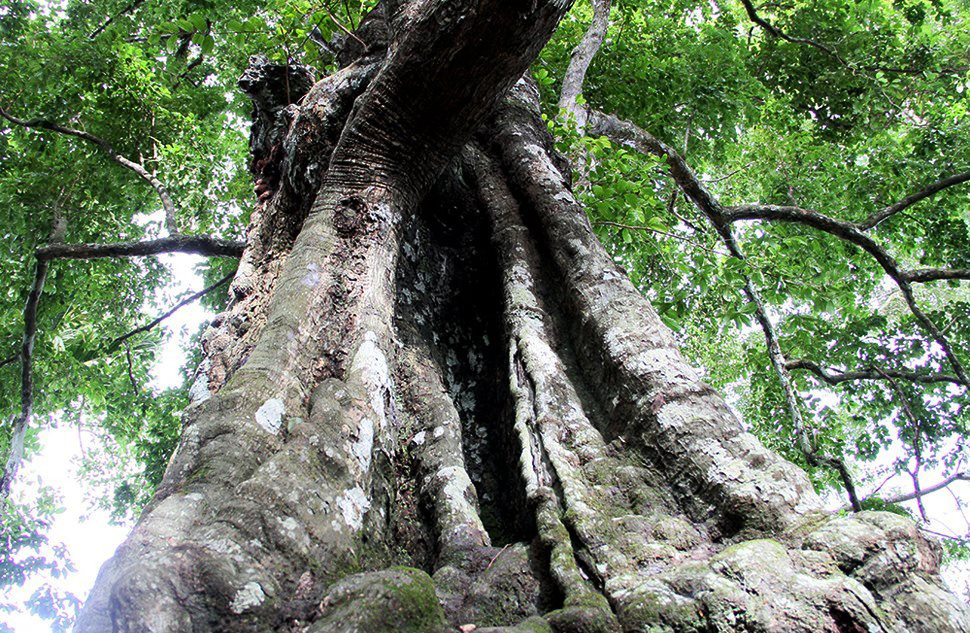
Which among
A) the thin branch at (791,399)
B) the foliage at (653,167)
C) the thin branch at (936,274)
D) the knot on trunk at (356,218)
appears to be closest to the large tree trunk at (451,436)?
the knot on trunk at (356,218)

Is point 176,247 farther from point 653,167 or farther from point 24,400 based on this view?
point 653,167

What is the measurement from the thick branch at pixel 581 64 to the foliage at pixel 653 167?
19.7 inches

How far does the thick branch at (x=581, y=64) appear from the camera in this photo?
18.1 feet

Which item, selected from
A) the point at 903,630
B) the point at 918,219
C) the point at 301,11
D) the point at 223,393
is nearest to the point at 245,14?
the point at 301,11

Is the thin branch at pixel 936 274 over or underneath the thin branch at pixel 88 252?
underneath

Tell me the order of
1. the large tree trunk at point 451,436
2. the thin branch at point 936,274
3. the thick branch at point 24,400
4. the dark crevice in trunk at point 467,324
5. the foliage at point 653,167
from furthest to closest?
the foliage at point 653,167 → the thin branch at point 936,274 → the thick branch at point 24,400 → the dark crevice in trunk at point 467,324 → the large tree trunk at point 451,436

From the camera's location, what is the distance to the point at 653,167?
5.28 metres

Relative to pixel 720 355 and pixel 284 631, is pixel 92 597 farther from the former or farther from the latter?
pixel 720 355

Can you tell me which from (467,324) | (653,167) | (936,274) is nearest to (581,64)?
(653,167)

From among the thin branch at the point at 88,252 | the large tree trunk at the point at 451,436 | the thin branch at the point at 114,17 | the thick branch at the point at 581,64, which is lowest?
the large tree trunk at the point at 451,436

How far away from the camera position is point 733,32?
27.8 feet

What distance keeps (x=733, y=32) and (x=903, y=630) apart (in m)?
9.05

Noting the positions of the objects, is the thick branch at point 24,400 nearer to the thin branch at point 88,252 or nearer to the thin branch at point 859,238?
the thin branch at point 88,252

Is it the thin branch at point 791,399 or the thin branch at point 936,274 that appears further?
the thin branch at point 936,274
